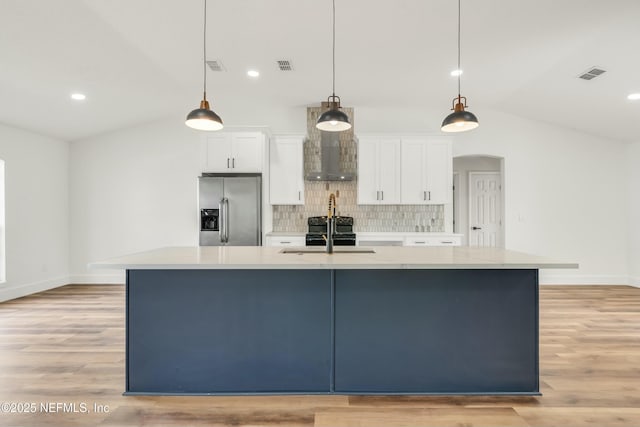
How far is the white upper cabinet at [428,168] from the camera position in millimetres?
5465

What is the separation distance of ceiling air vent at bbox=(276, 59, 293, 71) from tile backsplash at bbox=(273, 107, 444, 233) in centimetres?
149

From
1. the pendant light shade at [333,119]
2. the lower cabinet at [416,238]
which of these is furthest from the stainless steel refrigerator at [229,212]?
the pendant light shade at [333,119]

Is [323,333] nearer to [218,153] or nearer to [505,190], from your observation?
[218,153]

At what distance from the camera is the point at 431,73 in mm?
4445

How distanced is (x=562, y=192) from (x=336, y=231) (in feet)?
13.1

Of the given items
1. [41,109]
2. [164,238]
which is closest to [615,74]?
[164,238]

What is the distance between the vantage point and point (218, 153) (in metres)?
5.20

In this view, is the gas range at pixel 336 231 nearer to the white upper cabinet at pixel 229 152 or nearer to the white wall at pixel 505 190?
the white upper cabinet at pixel 229 152

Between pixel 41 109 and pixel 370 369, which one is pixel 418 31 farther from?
pixel 41 109

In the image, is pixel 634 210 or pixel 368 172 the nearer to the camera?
pixel 368 172

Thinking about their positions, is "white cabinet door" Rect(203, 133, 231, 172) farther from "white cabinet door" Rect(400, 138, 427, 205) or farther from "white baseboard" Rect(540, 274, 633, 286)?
"white baseboard" Rect(540, 274, 633, 286)

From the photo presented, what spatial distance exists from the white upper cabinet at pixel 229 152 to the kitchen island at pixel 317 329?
3.09 m

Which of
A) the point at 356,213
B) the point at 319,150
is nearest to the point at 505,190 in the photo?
the point at 356,213

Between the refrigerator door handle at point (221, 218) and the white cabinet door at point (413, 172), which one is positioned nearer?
the refrigerator door handle at point (221, 218)
